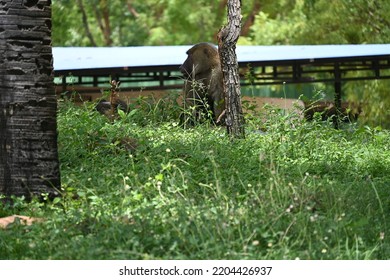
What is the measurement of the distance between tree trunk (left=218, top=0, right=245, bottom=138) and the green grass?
0.77 metres

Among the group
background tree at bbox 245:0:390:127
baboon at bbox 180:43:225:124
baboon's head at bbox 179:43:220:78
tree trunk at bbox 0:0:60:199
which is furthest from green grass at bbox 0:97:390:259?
background tree at bbox 245:0:390:127

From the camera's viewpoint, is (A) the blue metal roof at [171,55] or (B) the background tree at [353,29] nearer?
(A) the blue metal roof at [171,55]

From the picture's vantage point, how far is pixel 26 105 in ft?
28.0

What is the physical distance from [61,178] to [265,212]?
2.59 m

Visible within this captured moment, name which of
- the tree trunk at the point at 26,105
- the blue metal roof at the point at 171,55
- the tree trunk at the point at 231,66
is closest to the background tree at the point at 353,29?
the blue metal roof at the point at 171,55

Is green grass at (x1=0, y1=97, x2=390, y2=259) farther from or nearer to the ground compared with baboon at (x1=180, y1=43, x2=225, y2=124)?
nearer to the ground

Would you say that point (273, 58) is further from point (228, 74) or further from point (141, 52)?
point (228, 74)

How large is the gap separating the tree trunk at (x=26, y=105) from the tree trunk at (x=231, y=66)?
3893 millimetres

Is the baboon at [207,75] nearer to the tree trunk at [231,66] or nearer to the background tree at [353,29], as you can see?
the tree trunk at [231,66]

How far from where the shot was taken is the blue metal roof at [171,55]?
21.1 metres

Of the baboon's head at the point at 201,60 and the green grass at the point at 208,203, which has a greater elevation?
the baboon's head at the point at 201,60

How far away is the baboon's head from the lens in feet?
49.6

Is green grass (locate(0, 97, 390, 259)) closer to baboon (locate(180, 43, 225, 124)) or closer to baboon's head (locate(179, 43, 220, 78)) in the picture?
baboon (locate(180, 43, 225, 124))

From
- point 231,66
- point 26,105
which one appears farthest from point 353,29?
point 26,105
